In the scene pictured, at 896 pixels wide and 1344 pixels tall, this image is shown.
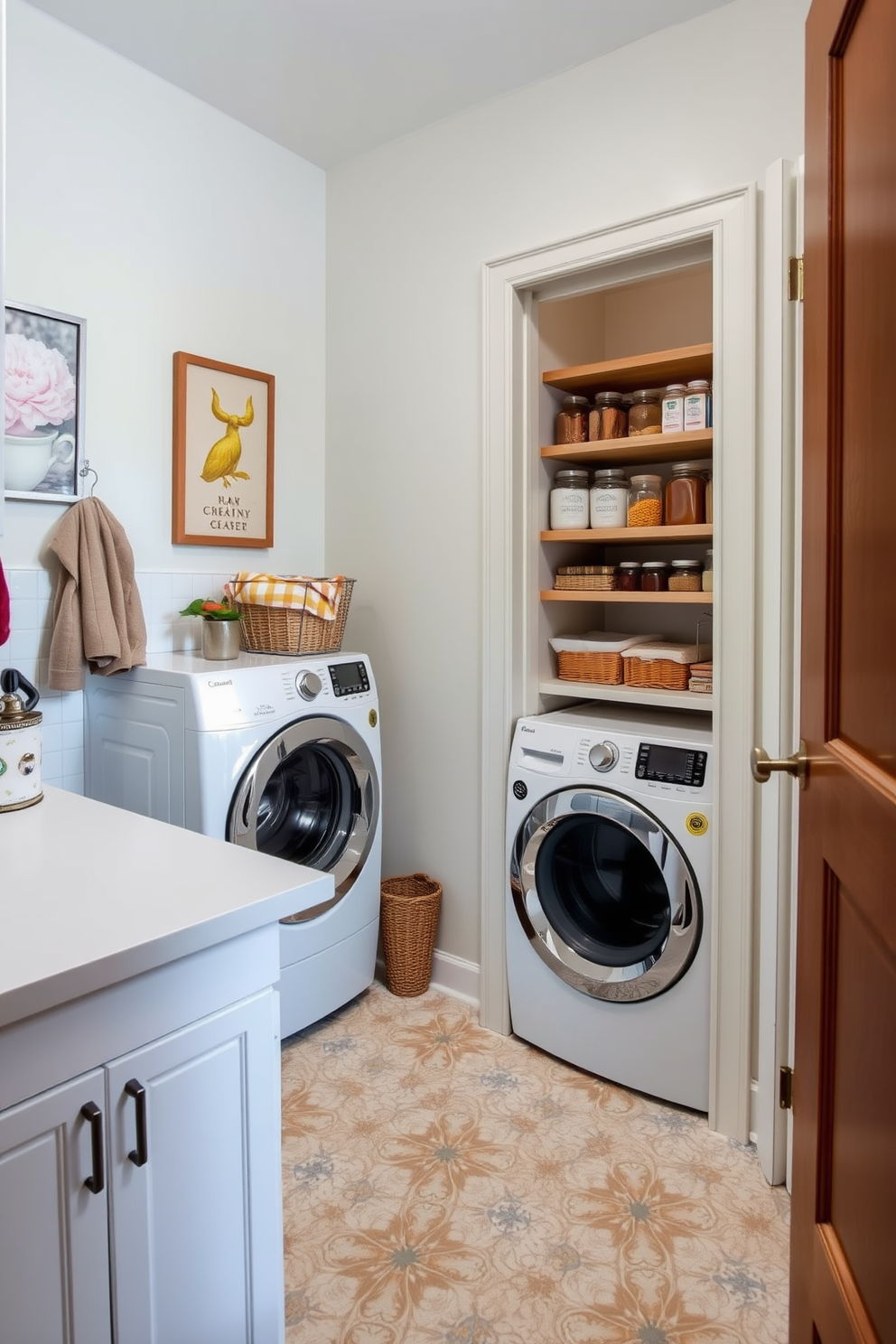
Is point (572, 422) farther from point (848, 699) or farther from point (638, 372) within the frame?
point (848, 699)

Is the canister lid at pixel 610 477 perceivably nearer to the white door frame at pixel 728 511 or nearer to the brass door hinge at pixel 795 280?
the white door frame at pixel 728 511

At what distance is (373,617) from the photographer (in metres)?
2.80

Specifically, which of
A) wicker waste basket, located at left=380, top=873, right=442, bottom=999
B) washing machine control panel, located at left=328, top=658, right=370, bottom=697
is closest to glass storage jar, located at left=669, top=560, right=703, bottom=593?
washing machine control panel, located at left=328, top=658, right=370, bottom=697

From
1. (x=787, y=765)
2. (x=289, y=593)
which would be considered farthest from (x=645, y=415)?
(x=787, y=765)

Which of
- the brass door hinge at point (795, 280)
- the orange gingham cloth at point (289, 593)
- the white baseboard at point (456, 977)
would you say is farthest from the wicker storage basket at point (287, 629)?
the brass door hinge at point (795, 280)

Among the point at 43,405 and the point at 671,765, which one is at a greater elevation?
the point at 43,405

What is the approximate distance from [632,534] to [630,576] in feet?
0.61

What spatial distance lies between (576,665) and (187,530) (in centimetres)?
124

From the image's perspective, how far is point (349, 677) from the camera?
7.97 ft

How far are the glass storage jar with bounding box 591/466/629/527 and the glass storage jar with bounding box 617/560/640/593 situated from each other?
0.12 metres

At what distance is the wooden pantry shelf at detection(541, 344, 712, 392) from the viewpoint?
6.97 feet

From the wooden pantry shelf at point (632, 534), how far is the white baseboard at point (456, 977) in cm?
133

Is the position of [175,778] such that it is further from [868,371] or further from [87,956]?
[868,371]

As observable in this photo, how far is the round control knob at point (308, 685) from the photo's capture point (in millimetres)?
2256
